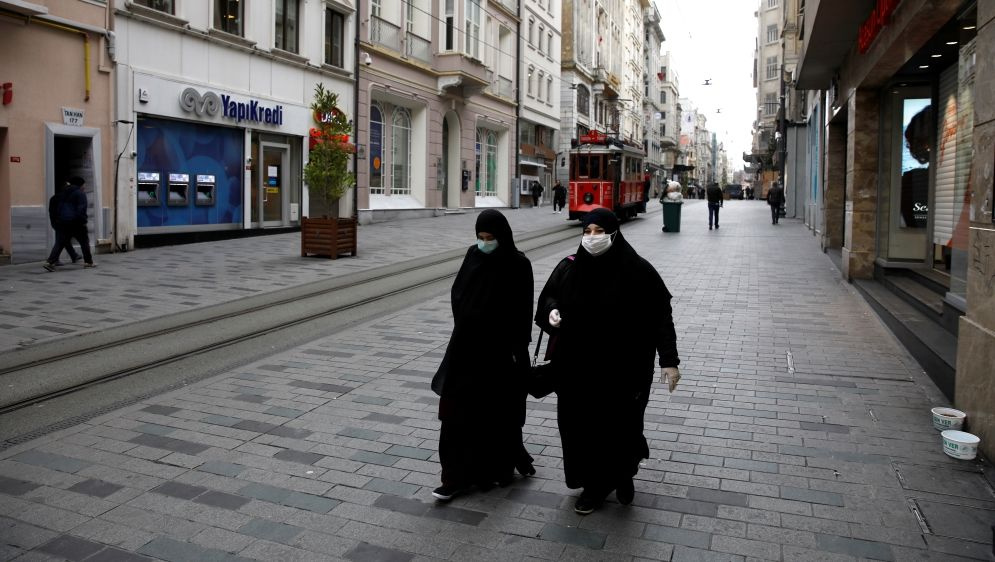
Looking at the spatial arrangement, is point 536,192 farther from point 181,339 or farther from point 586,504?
point 586,504

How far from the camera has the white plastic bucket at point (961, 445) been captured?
4.87 m

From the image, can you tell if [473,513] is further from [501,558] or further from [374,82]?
[374,82]

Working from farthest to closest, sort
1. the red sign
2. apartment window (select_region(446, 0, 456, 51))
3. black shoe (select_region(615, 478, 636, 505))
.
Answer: apartment window (select_region(446, 0, 456, 51)) < the red sign < black shoe (select_region(615, 478, 636, 505))

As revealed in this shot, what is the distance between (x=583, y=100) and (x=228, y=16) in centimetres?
3842

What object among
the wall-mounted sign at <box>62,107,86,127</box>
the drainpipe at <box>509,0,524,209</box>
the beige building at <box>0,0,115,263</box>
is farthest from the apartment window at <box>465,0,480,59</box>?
the wall-mounted sign at <box>62,107,86,127</box>

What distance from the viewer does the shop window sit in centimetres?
2853

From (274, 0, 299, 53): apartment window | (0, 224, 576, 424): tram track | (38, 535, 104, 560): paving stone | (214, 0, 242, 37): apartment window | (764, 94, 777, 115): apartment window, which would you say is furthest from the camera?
(764, 94, 777, 115): apartment window

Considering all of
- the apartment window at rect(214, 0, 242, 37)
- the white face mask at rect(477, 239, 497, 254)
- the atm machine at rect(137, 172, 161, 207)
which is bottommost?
the white face mask at rect(477, 239, 497, 254)

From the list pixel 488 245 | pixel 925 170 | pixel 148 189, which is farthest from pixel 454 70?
pixel 488 245

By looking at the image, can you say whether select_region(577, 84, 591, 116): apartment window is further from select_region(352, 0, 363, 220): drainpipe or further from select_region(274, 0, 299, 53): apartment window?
select_region(274, 0, 299, 53): apartment window

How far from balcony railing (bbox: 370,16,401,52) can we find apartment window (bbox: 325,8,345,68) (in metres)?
1.72

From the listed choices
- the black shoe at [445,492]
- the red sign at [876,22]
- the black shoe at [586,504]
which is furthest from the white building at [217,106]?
the black shoe at [586,504]

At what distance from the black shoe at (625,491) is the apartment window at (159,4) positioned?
1751 centimetres

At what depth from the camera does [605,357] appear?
4207mm
